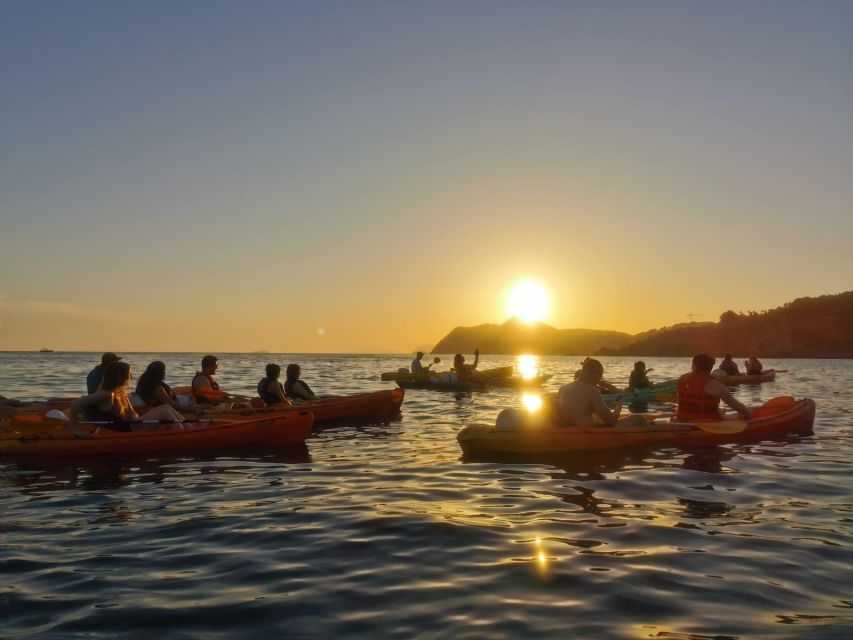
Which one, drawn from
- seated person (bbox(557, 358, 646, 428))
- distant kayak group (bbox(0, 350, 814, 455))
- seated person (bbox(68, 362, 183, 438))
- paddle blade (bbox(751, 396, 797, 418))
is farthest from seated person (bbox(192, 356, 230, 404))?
paddle blade (bbox(751, 396, 797, 418))

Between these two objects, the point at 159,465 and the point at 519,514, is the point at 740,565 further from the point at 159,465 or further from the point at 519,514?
the point at 159,465

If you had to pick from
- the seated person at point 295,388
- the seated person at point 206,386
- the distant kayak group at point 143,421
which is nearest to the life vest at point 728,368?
the seated person at point 295,388

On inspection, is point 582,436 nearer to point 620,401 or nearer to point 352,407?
point 620,401

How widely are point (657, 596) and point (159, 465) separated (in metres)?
9.73

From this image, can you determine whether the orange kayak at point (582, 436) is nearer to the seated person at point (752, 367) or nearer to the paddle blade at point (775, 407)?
the paddle blade at point (775, 407)

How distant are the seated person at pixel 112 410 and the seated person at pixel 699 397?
34.9ft

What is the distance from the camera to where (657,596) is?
5.52 meters

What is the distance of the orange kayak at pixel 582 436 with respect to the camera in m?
12.8

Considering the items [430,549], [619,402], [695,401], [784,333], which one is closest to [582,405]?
[619,402]

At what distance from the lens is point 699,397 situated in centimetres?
1470

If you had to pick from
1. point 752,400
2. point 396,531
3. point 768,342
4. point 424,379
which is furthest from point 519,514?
point 768,342

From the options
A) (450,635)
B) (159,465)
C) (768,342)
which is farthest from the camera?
(768,342)

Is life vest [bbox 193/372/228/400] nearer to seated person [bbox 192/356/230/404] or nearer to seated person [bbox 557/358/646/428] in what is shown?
seated person [bbox 192/356/230/404]

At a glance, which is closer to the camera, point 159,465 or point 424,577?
point 424,577
